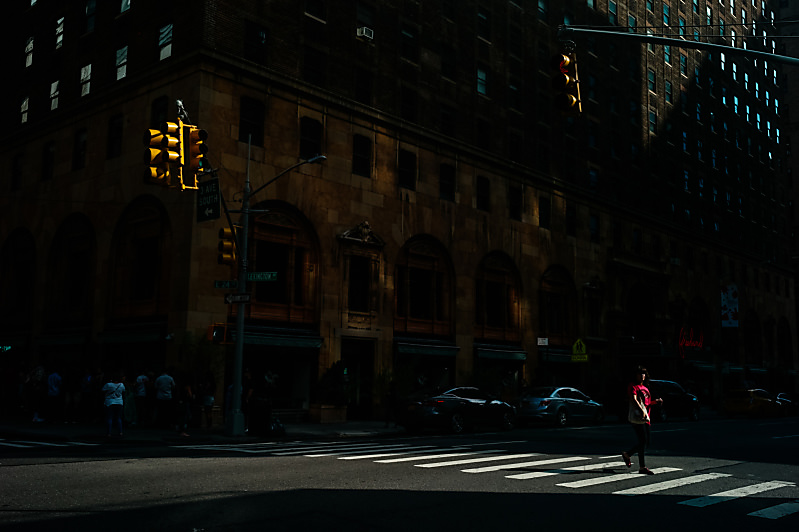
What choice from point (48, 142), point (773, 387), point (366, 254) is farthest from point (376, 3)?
point (773, 387)

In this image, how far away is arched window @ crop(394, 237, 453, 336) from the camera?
3619 centimetres

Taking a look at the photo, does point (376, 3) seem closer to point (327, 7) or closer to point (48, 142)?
point (327, 7)

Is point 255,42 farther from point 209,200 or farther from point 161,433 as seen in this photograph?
point 161,433

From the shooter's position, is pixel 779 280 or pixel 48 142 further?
pixel 779 280

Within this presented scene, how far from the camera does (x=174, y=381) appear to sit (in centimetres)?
2473

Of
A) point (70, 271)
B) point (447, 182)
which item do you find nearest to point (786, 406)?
point (447, 182)

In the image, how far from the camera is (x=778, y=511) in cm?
989

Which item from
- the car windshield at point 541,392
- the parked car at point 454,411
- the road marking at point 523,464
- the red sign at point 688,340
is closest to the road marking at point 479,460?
the road marking at point 523,464

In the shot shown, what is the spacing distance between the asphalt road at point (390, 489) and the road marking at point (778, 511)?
2cm

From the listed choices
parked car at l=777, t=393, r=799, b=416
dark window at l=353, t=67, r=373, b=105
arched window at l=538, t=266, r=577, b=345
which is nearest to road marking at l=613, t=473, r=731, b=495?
dark window at l=353, t=67, r=373, b=105

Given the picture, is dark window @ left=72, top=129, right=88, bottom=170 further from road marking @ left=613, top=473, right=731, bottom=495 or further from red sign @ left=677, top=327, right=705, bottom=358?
red sign @ left=677, top=327, right=705, bottom=358

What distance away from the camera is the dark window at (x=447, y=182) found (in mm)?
39188

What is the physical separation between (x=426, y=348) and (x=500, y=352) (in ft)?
19.4

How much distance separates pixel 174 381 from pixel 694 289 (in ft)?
155
